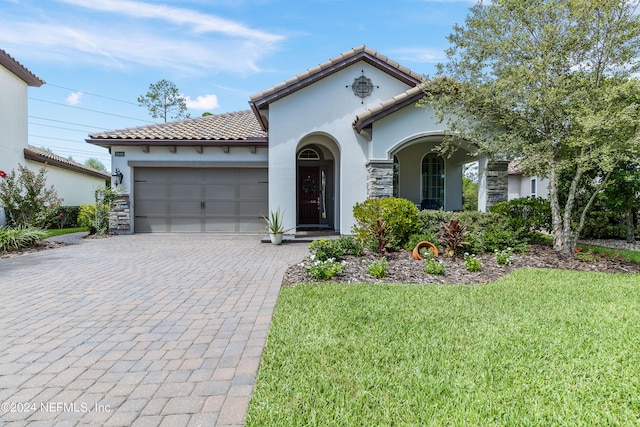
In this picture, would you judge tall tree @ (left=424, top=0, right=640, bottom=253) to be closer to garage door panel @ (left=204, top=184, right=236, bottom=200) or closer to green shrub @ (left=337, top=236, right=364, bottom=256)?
green shrub @ (left=337, top=236, right=364, bottom=256)

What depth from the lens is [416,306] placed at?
169 inches

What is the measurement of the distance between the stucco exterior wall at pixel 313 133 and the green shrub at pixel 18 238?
7.01m

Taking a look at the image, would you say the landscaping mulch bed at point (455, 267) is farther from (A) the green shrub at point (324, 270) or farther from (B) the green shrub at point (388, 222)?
(B) the green shrub at point (388, 222)

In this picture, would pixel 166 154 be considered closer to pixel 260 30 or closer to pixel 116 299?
pixel 260 30

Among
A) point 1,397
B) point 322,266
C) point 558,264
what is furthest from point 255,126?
point 1,397

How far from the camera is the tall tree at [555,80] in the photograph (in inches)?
253

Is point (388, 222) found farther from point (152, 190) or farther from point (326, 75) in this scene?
point (152, 190)

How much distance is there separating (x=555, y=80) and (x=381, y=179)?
15.5 feet

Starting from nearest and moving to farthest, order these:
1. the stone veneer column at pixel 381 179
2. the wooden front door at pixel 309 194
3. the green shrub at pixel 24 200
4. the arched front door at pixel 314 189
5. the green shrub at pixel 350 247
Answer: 1. the green shrub at pixel 350 247
2. the stone veneer column at pixel 381 179
3. the green shrub at pixel 24 200
4. the arched front door at pixel 314 189
5. the wooden front door at pixel 309 194

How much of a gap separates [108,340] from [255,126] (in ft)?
39.0

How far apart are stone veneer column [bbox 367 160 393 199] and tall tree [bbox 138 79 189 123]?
3217 centimetres

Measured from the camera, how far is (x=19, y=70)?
14.0 meters

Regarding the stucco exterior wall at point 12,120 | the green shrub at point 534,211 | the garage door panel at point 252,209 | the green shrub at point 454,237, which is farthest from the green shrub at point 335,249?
the stucco exterior wall at point 12,120

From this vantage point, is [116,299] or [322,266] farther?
[322,266]
